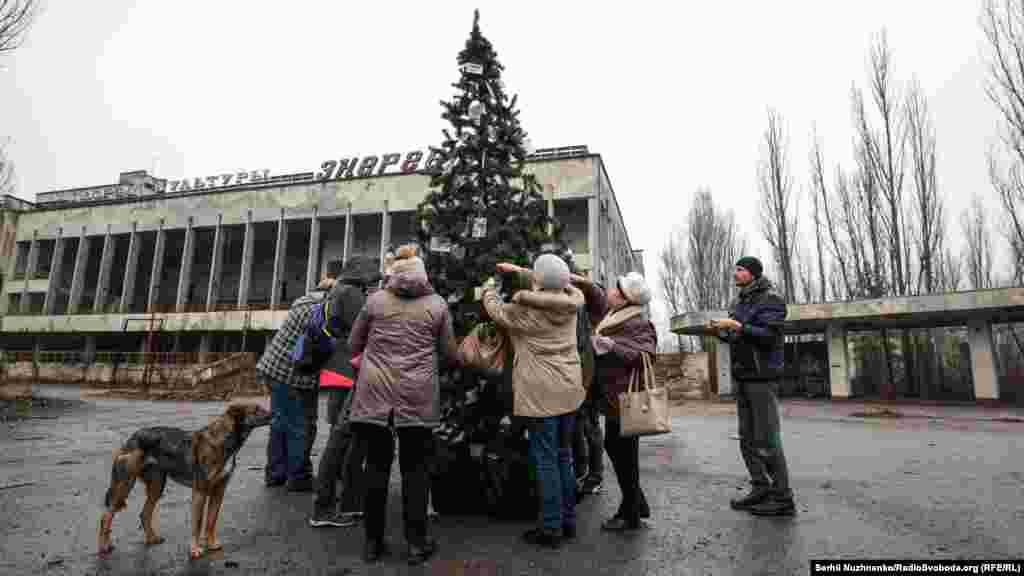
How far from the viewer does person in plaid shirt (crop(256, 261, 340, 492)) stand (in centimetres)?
462

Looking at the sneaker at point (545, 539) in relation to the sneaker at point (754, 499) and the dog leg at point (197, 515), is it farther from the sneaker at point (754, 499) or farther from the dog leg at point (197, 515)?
the dog leg at point (197, 515)

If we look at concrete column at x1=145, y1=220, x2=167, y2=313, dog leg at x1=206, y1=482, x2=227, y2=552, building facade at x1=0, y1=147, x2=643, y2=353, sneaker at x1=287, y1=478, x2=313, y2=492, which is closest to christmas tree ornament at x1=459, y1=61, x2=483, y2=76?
dog leg at x1=206, y1=482, x2=227, y2=552

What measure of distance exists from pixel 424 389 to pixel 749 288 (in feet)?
9.76

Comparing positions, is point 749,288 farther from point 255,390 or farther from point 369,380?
point 255,390

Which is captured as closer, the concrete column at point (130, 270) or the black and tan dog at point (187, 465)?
the black and tan dog at point (187, 465)

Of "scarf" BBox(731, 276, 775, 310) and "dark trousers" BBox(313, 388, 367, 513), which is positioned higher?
"scarf" BBox(731, 276, 775, 310)

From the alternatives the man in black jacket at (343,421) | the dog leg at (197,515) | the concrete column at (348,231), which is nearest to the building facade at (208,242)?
the concrete column at (348,231)

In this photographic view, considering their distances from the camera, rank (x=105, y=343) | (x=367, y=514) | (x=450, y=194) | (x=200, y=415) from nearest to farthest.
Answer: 1. (x=367, y=514)
2. (x=450, y=194)
3. (x=200, y=415)
4. (x=105, y=343)

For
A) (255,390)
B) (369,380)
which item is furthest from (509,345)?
(255,390)

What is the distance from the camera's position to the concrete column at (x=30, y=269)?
40.1m

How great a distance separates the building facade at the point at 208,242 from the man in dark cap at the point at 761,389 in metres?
23.9

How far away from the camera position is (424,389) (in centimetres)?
307

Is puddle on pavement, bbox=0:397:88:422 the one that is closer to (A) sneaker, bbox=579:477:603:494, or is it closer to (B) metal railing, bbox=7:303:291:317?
(A) sneaker, bbox=579:477:603:494

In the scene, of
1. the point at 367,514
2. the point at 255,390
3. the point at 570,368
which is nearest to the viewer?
the point at 367,514
